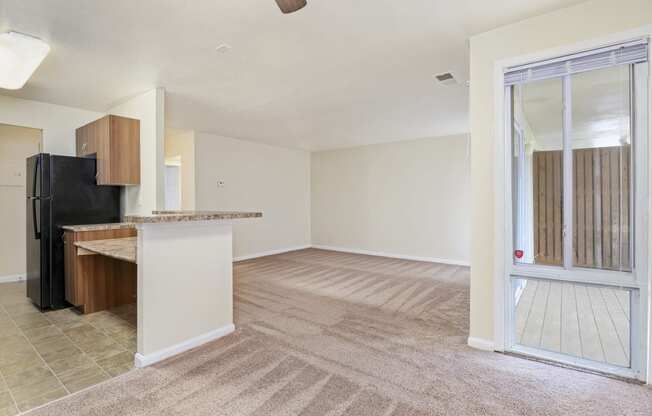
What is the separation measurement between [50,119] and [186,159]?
78.2 inches

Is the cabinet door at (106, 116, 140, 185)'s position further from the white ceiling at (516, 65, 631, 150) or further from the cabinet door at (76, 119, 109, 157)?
the white ceiling at (516, 65, 631, 150)

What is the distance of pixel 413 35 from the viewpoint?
2467 millimetres

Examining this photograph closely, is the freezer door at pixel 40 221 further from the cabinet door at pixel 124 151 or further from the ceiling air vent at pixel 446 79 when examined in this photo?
the ceiling air vent at pixel 446 79

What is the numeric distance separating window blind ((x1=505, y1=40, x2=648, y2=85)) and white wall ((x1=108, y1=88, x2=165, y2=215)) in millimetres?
3493

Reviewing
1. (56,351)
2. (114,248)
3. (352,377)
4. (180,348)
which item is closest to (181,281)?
(180,348)

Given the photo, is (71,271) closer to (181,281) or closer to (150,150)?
(150,150)

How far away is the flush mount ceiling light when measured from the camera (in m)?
2.40

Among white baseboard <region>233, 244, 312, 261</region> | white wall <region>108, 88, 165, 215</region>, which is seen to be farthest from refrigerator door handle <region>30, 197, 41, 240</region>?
white baseboard <region>233, 244, 312, 261</region>

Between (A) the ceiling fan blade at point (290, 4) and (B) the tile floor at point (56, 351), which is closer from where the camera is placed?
(A) the ceiling fan blade at point (290, 4)

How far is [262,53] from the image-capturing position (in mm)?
2740

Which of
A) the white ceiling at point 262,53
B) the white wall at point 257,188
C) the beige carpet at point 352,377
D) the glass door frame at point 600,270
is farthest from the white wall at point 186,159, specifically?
the glass door frame at point 600,270

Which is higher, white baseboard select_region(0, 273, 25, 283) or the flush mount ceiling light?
the flush mount ceiling light

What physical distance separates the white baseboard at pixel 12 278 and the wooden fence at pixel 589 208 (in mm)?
6604

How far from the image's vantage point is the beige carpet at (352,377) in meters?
1.78
